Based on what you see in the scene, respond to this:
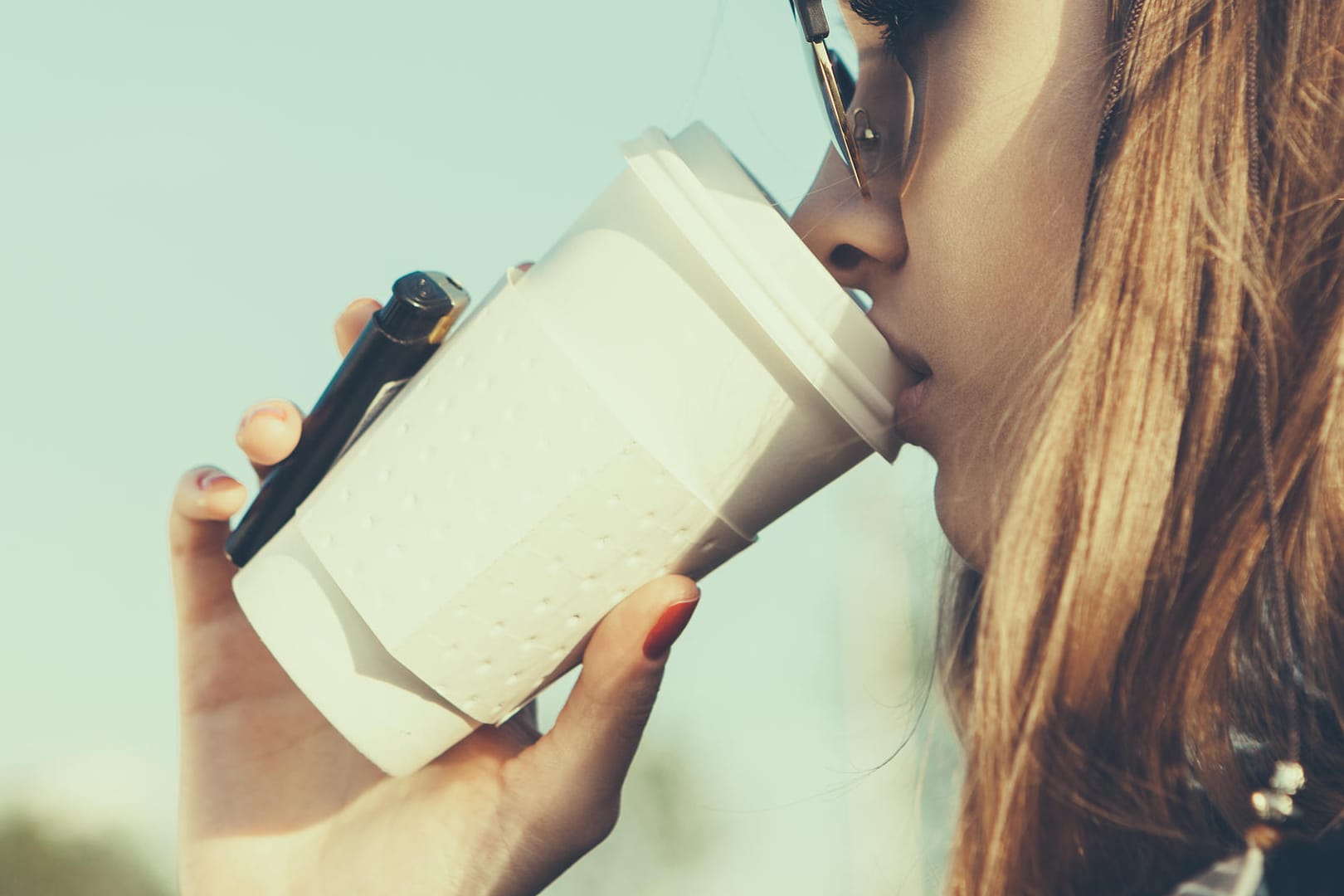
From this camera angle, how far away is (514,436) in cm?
85

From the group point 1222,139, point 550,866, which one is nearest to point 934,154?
point 1222,139

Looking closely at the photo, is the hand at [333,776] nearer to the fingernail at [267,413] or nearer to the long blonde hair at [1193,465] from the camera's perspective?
the fingernail at [267,413]

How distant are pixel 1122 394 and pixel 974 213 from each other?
0.62 feet

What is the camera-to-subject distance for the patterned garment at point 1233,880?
68 centimetres

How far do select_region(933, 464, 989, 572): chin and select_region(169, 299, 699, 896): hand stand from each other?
0.84ft

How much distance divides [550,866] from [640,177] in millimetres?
753

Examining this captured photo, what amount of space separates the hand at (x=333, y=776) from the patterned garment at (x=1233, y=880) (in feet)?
1.50

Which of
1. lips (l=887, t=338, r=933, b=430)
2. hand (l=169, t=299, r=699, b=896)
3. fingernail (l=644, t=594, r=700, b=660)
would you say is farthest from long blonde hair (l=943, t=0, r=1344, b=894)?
Answer: hand (l=169, t=299, r=699, b=896)

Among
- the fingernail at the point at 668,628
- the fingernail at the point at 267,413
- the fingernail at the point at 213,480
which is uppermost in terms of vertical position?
the fingernail at the point at 267,413

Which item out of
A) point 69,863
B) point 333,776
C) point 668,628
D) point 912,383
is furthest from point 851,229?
point 69,863

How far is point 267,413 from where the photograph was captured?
117cm

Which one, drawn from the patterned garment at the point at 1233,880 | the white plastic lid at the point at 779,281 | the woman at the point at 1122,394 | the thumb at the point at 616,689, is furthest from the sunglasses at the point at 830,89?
the patterned garment at the point at 1233,880

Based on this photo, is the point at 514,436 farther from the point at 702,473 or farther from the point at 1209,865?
the point at 1209,865

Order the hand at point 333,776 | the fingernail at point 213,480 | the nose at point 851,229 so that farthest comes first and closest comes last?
the fingernail at point 213,480 → the hand at point 333,776 → the nose at point 851,229
